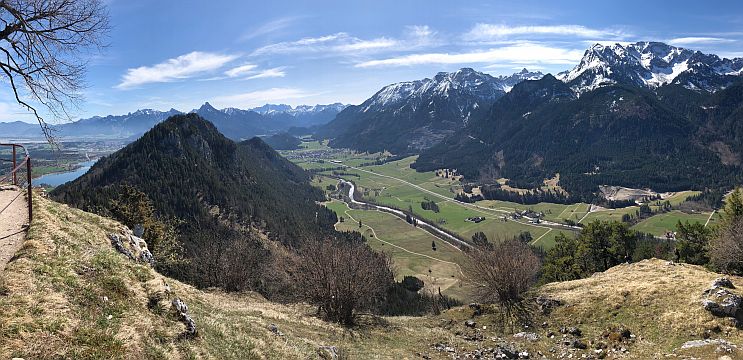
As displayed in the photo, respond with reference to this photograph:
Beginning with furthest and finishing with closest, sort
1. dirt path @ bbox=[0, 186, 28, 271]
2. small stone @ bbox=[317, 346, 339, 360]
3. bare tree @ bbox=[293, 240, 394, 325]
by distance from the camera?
1. bare tree @ bbox=[293, 240, 394, 325]
2. small stone @ bbox=[317, 346, 339, 360]
3. dirt path @ bbox=[0, 186, 28, 271]

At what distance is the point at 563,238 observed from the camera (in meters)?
89.8

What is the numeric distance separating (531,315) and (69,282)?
39411mm

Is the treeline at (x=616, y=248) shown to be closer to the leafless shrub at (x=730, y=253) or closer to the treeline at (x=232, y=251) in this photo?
the leafless shrub at (x=730, y=253)

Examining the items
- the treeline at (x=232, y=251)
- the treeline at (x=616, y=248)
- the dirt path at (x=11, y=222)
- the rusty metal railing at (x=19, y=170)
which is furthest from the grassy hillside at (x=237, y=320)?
the treeline at (x=616, y=248)

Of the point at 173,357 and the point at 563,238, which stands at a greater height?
the point at 173,357

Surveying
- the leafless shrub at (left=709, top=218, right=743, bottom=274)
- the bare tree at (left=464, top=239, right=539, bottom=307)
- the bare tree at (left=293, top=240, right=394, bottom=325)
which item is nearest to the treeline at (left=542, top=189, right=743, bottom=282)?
the leafless shrub at (left=709, top=218, right=743, bottom=274)

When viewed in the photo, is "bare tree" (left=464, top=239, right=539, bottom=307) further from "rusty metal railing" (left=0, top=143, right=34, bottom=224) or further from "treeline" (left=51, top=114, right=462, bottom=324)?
"rusty metal railing" (left=0, top=143, right=34, bottom=224)

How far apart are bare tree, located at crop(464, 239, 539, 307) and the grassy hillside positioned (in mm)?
2416

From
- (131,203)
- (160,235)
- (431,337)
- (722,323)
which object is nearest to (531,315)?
(431,337)

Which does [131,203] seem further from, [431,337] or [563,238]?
[563,238]

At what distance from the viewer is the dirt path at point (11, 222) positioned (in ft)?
54.8

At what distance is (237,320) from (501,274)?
1278 inches

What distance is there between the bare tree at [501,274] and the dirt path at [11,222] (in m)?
42.7

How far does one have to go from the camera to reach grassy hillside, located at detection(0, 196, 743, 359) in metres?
13.1
